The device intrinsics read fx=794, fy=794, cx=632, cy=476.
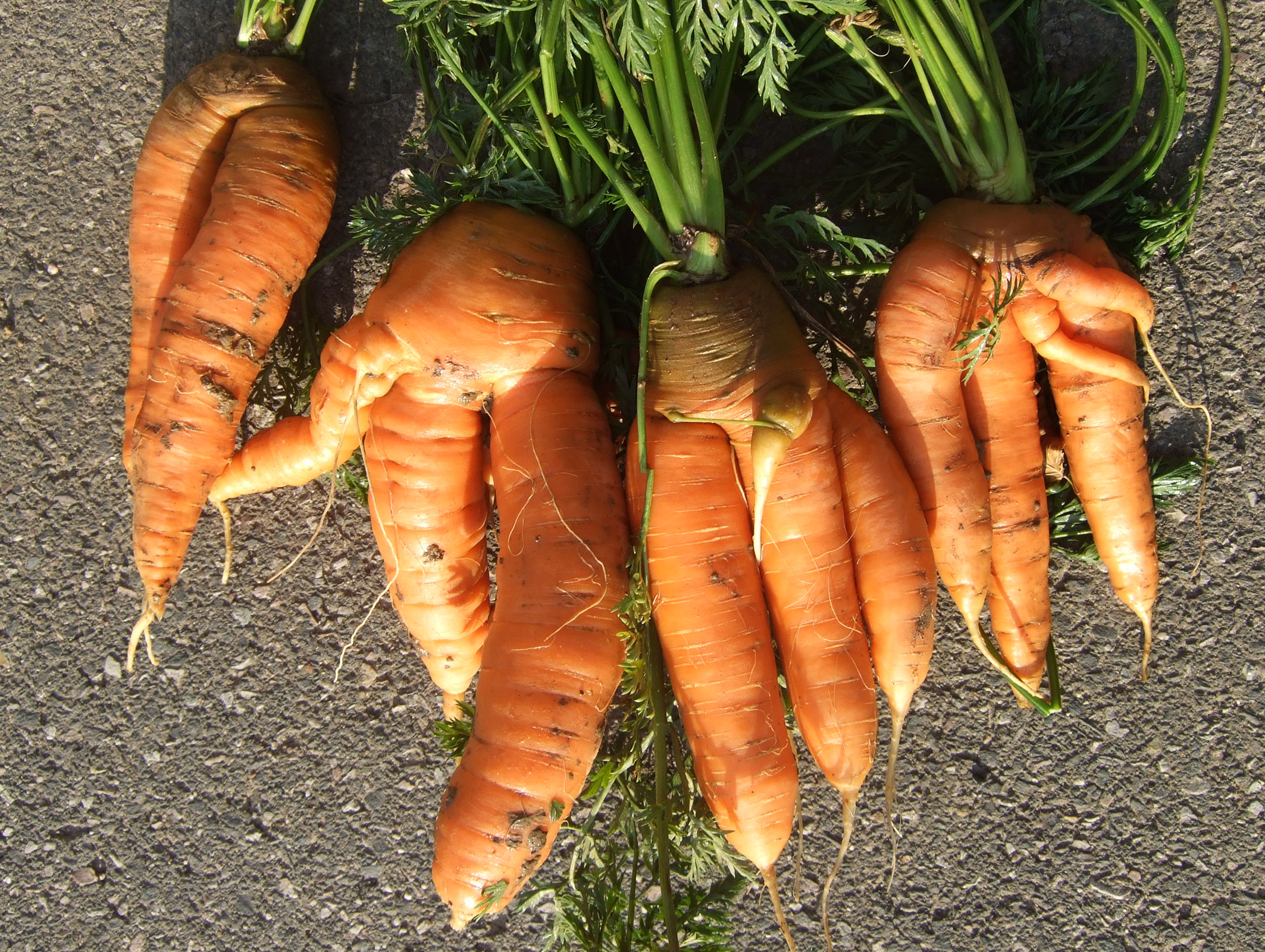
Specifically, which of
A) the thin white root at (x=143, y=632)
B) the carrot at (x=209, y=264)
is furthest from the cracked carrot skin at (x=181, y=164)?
the thin white root at (x=143, y=632)

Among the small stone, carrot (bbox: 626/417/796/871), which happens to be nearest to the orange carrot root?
carrot (bbox: 626/417/796/871)

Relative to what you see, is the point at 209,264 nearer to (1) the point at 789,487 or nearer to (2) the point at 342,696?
(2) the point at 342,696

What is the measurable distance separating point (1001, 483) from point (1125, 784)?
0.96m

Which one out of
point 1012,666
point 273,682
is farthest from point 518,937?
point 1012,666

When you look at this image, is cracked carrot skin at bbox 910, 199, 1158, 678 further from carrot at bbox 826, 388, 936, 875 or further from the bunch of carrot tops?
carrot at bbox 826, 388, 936, 875

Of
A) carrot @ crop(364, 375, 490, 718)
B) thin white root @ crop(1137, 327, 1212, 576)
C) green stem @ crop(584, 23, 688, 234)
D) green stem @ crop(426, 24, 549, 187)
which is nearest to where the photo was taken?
green stem @ crop(584, 23, 688, 234)

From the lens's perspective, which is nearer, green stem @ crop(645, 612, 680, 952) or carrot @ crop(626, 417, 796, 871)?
green stem @ crop(645, 612, 680, 952)

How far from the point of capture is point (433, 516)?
1989 mm

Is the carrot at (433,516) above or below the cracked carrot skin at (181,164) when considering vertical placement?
below

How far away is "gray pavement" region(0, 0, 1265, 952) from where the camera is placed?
A: 2201mm

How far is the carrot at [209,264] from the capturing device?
2076 mm

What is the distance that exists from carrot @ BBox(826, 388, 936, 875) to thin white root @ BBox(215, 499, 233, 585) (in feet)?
5.50

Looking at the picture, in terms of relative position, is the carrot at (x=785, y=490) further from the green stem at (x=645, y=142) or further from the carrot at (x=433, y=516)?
the carrot at (x=433, y=516)

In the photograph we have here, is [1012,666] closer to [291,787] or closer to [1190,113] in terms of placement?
[1190,113]
